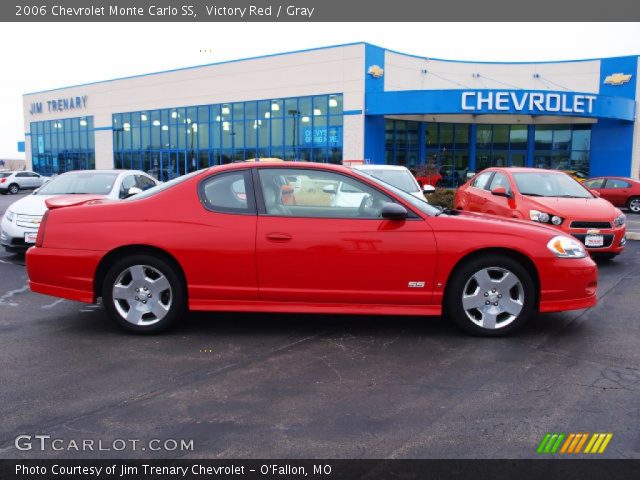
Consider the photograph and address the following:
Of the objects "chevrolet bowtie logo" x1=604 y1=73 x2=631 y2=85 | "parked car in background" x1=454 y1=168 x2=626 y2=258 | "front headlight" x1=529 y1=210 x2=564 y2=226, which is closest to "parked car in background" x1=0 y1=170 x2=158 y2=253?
"parked car in background" x1=454 y1=168 x2=626 y2=258

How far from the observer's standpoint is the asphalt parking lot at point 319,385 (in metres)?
3.29

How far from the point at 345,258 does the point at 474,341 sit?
4.49ft

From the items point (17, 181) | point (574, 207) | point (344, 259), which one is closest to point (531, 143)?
point (574, 207)

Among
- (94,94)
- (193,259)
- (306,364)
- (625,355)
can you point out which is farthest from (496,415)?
(94,94)

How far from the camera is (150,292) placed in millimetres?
5223

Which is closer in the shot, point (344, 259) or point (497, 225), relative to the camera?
point (344, 259)

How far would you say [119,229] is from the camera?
5.20 m

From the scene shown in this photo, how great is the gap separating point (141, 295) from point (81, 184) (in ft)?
20.2

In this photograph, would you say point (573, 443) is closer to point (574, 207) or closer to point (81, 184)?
point (574, 207)

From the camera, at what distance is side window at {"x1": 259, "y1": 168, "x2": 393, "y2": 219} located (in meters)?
5.20

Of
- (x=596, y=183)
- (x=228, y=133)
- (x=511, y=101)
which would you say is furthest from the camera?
(x=228, y=133)

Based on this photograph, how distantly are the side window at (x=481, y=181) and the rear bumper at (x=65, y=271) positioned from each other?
781 centimetres

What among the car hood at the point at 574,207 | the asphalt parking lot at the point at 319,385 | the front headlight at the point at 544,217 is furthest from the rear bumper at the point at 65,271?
the car hood at the point at 574,207
